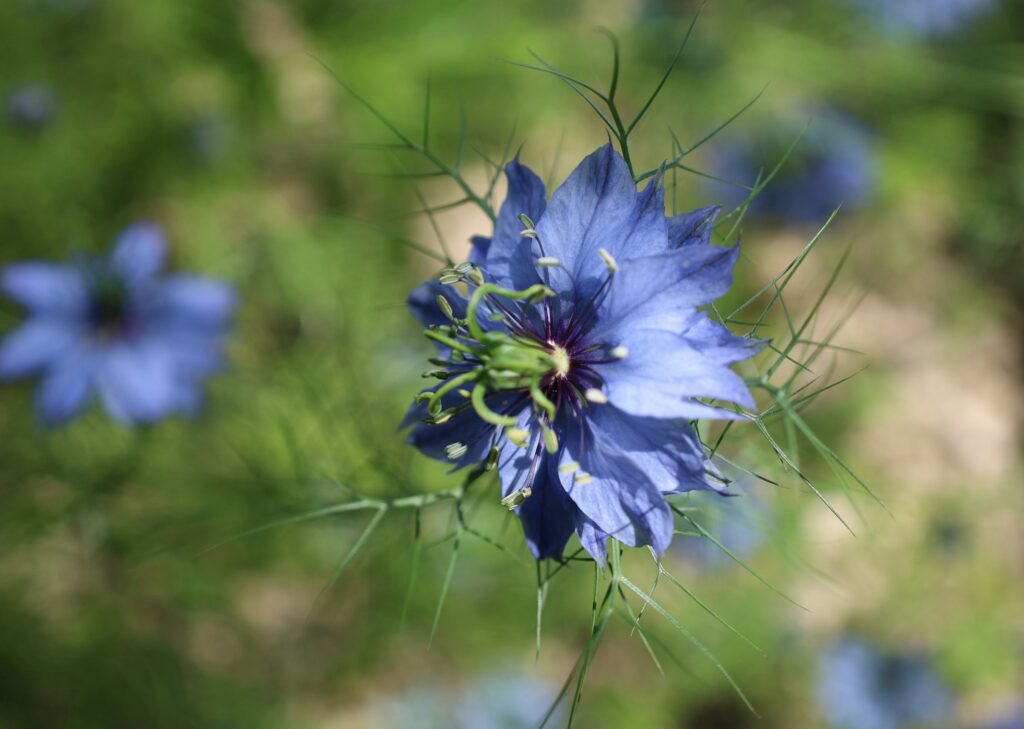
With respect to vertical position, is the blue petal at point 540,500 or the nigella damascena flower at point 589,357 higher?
the nigella damascena flower at point 589,357

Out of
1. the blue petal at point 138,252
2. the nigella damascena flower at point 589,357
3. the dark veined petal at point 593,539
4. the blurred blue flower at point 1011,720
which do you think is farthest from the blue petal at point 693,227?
the blurred blue flower at point 1011,720

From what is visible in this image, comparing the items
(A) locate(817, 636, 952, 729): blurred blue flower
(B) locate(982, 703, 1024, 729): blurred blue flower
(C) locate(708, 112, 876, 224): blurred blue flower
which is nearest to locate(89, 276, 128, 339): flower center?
(C) locate(708, 112, 876, 224): blurred blue flower

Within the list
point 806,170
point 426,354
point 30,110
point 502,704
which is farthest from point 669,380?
point 806,170

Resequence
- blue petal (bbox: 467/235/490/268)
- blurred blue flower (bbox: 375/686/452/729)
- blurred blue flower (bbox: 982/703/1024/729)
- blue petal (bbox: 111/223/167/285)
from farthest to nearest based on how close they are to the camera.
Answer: blurred blue flower (bbox: 982/703/1024/729)
blurred blue flower (bbox: 375/686/452/729)
blue petal (bbox: 111/223/167/285)
blue petal (bbox: 467/235/490/268)

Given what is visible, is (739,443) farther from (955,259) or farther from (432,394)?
(955,259)

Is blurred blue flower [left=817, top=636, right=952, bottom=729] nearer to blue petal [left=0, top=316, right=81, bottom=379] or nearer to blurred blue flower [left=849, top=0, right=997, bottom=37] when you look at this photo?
blurred blue flower [left=849, top=0, right=997, bottom=37]

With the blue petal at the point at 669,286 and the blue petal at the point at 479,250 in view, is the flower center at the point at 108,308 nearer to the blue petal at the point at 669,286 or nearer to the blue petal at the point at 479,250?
the blue petal at the point at 479,250
